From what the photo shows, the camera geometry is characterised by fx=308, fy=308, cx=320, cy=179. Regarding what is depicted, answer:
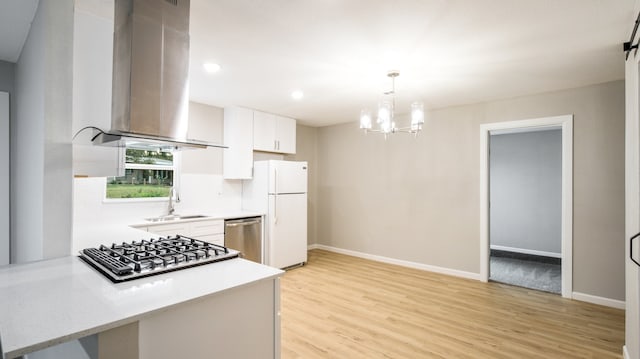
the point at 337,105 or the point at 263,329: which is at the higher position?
the point at 337,105

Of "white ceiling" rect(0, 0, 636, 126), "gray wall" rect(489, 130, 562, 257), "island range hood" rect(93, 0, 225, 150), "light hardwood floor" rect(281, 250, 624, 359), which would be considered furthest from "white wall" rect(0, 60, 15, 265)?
"gray wall" rect(489, 130, 562, 257)

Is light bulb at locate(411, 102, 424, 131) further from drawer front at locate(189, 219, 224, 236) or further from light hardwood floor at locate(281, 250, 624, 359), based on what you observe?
drawer front at locate(189, 219, 224, 236)

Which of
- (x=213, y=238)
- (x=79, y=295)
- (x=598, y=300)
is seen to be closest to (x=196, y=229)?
(x=213, y=238)

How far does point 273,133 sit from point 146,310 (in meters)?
4.13

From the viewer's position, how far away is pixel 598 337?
268 cm

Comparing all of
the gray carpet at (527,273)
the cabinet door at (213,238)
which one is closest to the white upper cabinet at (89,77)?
the cabinet door at (213,238)

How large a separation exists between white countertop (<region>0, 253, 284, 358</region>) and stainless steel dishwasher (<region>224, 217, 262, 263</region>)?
97.4 inches

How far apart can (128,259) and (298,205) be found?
347 centimetres

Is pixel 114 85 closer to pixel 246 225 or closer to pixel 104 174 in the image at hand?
pixel 104 174

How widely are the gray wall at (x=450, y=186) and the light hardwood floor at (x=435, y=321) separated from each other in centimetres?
51

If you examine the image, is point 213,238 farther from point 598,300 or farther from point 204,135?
point 598,300

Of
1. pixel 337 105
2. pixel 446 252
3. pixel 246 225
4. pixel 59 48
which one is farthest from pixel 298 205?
pixel 59 48

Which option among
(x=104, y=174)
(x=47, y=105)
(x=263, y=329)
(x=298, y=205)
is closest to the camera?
(x=263, y=329)

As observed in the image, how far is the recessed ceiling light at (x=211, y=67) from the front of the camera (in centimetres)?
289
